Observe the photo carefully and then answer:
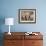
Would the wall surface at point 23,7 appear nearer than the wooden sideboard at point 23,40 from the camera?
No

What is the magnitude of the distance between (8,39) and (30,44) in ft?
2.23

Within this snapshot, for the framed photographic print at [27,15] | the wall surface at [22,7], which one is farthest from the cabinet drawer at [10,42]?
the framed photographic print at [27,15]

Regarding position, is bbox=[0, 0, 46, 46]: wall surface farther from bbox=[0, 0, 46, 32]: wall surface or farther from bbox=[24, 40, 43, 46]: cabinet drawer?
bbox=[24, 40, 43, 46]: cabinet drawer

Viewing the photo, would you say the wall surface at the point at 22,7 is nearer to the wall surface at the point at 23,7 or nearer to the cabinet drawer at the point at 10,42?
the wall surface at the point at 23,7

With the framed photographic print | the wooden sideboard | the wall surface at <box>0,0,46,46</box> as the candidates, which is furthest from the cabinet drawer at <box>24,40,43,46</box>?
the framed photographic print

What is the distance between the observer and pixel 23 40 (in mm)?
3891

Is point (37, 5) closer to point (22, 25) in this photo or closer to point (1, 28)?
point (22, 25)

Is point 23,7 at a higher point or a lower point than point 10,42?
higher

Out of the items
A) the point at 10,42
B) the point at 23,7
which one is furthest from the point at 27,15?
the point at 10,42

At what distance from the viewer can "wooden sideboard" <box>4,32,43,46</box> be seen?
388 cm

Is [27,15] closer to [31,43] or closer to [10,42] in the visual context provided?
[31,43]

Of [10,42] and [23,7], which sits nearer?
[10,42]

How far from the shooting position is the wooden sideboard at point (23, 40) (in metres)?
3.88

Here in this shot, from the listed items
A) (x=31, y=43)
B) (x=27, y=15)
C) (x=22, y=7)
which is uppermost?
(x=22, y=7)
